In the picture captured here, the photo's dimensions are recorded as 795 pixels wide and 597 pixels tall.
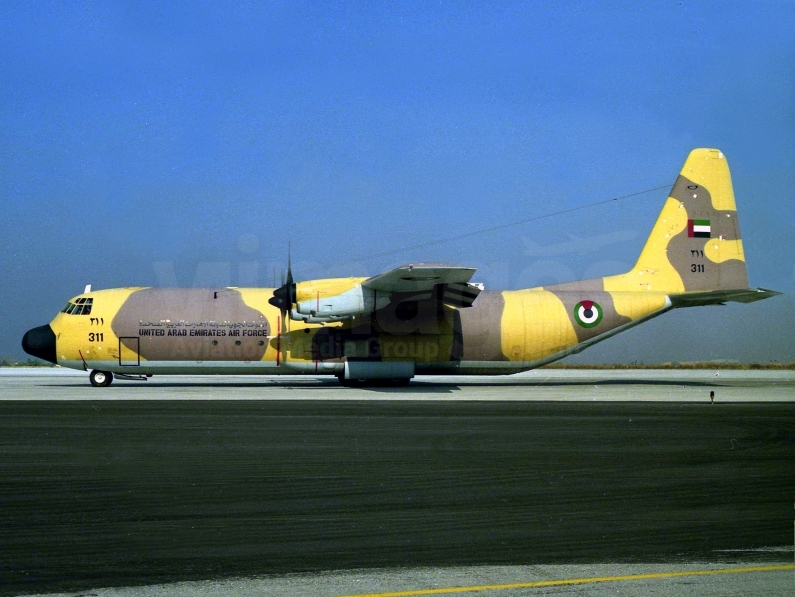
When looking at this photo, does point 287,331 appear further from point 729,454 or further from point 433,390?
point 729,454

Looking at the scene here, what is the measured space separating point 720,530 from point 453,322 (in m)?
19.2

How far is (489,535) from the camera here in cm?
712

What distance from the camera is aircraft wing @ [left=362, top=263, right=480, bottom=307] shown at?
22.5m

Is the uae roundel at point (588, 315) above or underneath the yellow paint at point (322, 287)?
underneath

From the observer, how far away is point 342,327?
2609 cm

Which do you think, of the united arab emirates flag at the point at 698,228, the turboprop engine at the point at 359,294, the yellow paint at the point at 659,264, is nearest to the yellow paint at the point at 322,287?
the turboprop engine at the point at 359,294

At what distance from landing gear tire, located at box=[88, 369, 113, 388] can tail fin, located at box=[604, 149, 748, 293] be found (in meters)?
18.9

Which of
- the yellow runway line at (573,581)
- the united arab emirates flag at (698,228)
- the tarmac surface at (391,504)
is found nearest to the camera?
the yellow runway line at (573,581)

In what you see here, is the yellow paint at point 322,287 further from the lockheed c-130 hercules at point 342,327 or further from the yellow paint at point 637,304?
the yellow paint at point 637,304

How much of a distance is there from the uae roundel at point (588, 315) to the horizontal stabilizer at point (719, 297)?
2.91 metres

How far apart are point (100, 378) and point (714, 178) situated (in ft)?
79.1

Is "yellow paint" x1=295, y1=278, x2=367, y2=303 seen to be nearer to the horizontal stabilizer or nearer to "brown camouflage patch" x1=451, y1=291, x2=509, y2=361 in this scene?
"brown camouflage patch" x1=451, y1=291, x2=509, y2=361

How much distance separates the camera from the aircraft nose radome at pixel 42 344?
2555 centimetres

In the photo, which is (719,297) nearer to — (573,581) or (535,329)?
(535,329)
